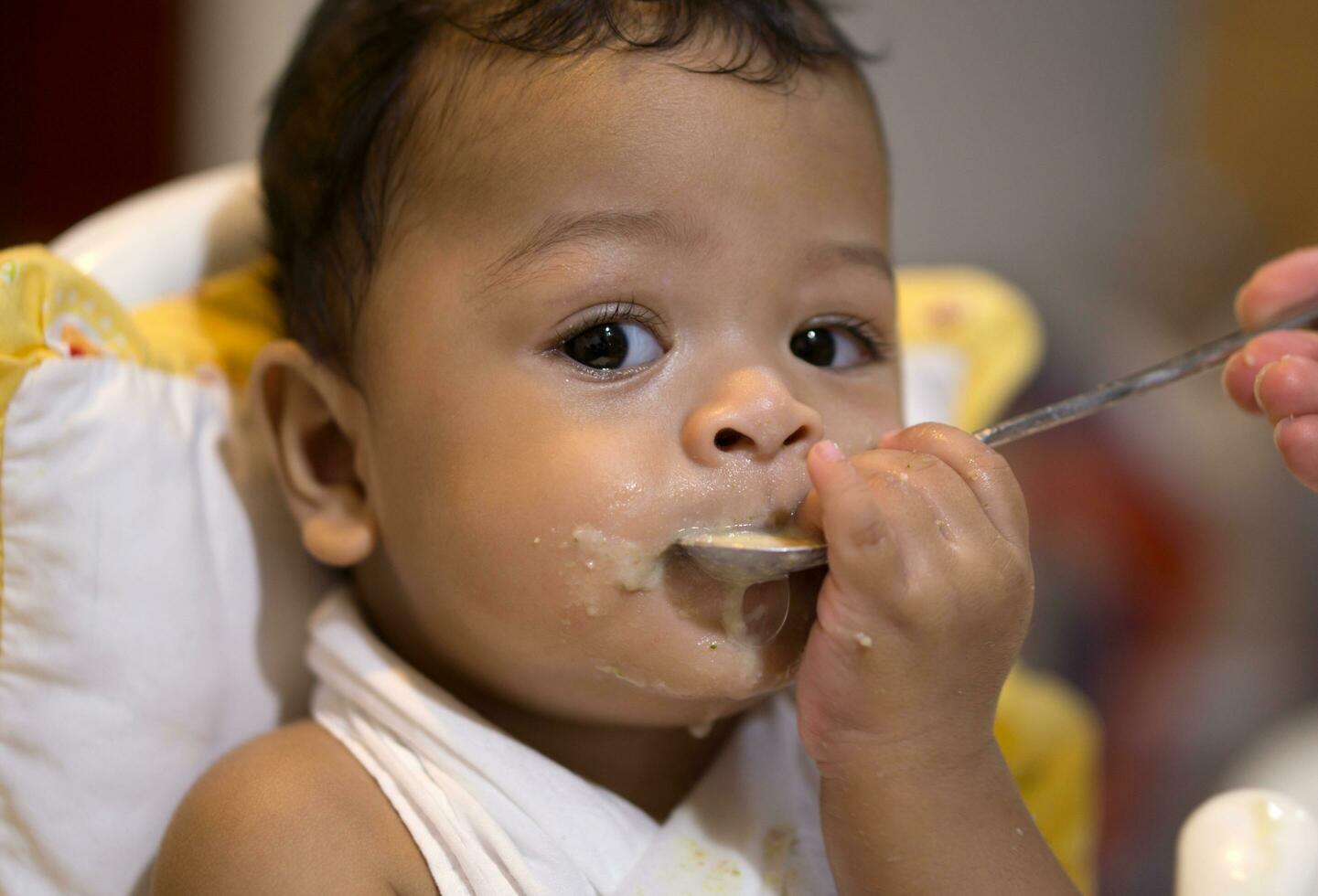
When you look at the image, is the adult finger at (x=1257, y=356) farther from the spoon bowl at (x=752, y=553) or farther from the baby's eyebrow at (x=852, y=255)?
the spoon bowl at (x=752, y=553)

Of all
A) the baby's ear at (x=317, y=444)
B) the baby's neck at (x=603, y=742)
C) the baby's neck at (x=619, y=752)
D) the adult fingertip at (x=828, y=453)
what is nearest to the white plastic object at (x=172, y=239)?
the baby's ear at (x=317, y=444)

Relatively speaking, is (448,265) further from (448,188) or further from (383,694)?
(383,694)

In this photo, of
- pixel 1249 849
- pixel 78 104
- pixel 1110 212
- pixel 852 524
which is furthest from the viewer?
pixel 1110 212

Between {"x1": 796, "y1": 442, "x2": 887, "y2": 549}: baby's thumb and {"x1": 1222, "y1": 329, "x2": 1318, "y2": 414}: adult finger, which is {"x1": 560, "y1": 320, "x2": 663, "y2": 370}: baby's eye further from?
{"x1": 1222, "y1": 329, "x2": 1318, "y2": 414}: adult finger

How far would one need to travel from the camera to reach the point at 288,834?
575 millimetres

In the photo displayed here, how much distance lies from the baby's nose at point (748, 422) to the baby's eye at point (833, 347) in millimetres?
88

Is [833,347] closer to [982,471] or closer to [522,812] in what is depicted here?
[982,471]

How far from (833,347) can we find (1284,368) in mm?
259

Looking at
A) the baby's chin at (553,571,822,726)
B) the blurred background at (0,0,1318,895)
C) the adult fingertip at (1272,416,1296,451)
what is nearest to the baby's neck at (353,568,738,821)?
the baby's chin at (553,571,822,726)

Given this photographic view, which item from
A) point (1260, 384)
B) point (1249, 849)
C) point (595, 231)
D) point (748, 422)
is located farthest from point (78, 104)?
point (1249, 849)

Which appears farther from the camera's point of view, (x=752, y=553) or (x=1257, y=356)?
(x=1257, y=356)

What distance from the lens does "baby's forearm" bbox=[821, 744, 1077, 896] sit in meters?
0.55

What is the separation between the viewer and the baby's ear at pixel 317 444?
2.27 ft

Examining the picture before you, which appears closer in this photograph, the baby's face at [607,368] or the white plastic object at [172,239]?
the baby's face at [607,368]
